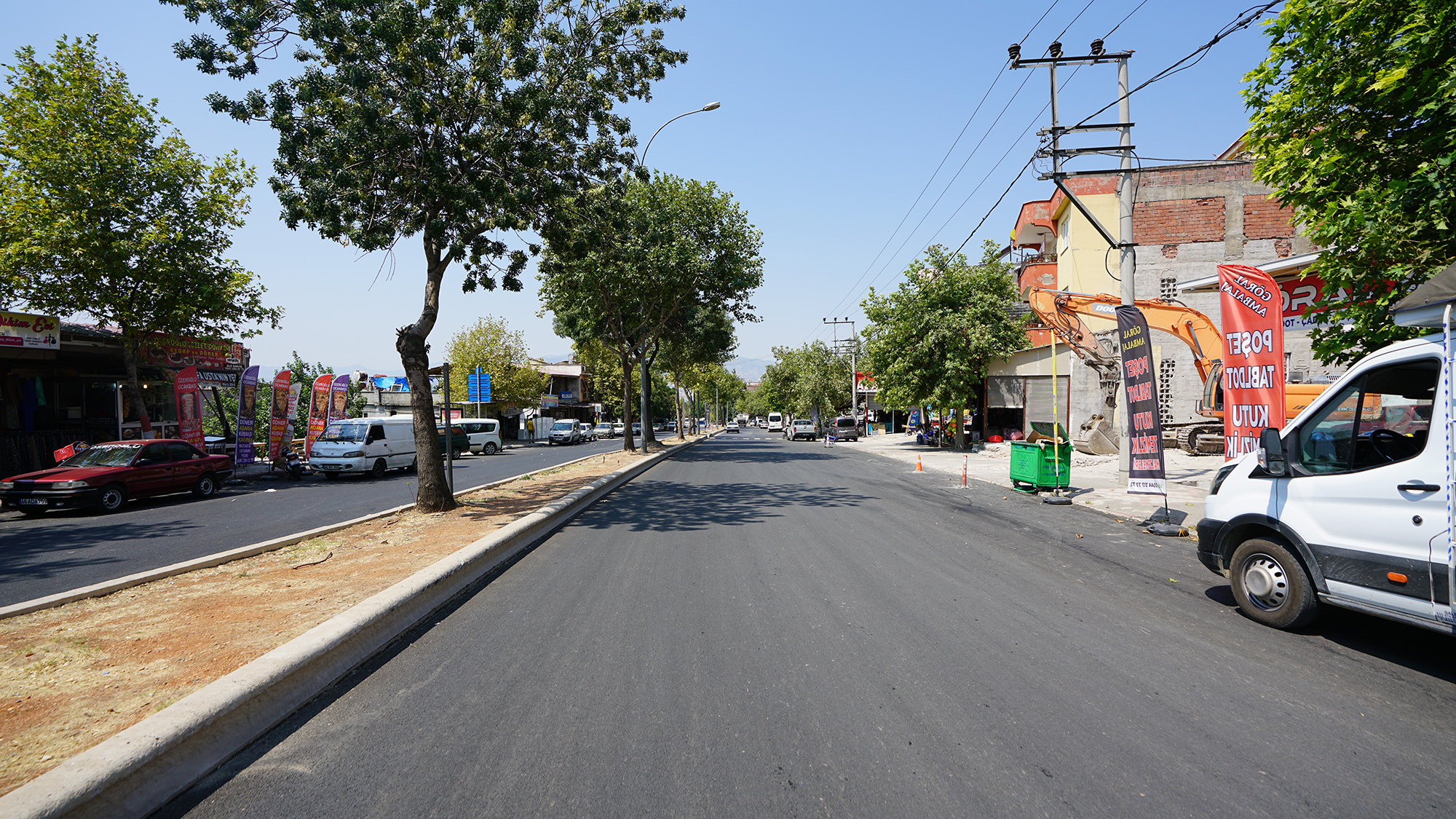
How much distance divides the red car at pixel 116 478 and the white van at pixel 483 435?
58.2 feet

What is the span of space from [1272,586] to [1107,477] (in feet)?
43.0

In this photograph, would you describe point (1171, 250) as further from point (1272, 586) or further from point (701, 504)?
point (1272, 586)

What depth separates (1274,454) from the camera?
5051mm

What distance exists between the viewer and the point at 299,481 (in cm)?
1981

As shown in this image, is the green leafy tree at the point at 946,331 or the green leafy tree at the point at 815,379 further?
the green leafy tree at the point at 815,379

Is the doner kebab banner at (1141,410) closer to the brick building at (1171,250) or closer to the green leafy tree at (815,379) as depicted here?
the brick building at (1171,250)

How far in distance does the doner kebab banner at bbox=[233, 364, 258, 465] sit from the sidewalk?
66.5ft

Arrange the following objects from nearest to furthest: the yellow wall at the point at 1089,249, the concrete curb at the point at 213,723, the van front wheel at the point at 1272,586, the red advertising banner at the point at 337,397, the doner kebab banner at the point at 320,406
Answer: the concrete curb at the point at 213,723, the van front wheel at the point at 1272,586, the doner kebab banner at the point at 320,406, the red advertising banner at the point at 337,397, the yellow wall at the point at 1089,249

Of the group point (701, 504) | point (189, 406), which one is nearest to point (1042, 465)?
point (701, 504)

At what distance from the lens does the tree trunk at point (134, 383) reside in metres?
18.0

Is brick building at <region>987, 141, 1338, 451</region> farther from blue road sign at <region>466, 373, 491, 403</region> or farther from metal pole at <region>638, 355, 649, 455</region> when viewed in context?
blue road sign at <region>466, 373, 491, 403</region>

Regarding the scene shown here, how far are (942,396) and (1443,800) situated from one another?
90.7ft

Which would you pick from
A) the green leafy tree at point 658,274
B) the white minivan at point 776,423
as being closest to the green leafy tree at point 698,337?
the green leafy tree at point 658,274

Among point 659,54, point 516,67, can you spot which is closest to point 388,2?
point 516,67
